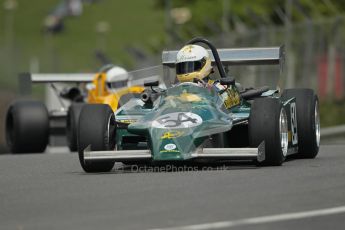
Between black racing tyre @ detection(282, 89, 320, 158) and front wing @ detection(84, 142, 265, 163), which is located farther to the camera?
black racing tyre @ detection(282, 89, 320, 158)

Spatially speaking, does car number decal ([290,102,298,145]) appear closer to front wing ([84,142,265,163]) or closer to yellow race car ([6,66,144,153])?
front wing ([84,142,265,163])

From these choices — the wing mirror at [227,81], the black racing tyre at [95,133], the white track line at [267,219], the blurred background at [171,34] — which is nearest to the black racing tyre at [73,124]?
the blurred background at [171,34]

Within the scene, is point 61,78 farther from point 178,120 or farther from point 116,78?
point 178,120

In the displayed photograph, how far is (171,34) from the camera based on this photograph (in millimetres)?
39875

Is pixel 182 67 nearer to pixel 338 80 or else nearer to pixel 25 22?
pixel 338 80

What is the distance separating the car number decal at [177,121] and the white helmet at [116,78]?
9.76 m

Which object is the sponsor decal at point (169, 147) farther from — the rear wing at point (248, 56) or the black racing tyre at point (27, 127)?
the black racing tyre at point (27, 127)

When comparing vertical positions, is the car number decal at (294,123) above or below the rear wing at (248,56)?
below

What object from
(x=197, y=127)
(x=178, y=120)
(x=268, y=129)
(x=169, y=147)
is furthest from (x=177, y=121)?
(x=268, y=129)

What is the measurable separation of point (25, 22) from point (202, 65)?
113 metres

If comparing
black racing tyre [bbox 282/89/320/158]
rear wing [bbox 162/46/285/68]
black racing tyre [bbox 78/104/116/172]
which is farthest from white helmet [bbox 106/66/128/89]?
black racing tyre [bbox 78/104/116/172]

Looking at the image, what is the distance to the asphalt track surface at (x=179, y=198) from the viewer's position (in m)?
9.16

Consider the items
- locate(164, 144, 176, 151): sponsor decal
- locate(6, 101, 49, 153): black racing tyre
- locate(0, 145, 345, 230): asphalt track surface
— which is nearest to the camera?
locate(0, 145, 345, 230): asphalt track surface

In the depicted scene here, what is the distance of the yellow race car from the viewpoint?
68.2ft
